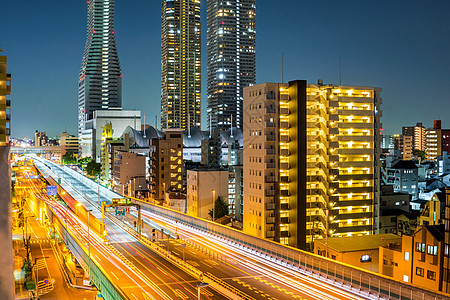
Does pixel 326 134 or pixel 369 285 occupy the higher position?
pixel 326 134

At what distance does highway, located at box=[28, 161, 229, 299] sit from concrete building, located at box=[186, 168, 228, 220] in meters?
17.5

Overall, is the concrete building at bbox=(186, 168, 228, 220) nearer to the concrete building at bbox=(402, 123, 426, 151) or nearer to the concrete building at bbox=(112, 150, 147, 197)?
the concrete building at bbox=(112, 150, 147, 197)

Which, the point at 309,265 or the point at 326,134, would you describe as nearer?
the point at 309,265

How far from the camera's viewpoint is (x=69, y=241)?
123ft

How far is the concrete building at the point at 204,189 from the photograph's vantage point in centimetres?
6353

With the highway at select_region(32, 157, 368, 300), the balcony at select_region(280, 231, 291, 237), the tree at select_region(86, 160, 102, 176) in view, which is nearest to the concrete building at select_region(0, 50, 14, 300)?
the highway at select_region(32, 157, 368, 300)

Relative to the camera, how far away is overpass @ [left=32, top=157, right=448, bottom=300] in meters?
21.7

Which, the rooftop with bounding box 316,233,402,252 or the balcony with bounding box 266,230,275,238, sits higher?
the rooftop with bounding box 316,233,402,252

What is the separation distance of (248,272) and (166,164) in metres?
49.4

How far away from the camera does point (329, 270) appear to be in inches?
1012

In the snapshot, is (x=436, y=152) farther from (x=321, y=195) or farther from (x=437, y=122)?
(x=321, y=195)

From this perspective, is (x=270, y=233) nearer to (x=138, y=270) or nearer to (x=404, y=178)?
(x=138, y=270)

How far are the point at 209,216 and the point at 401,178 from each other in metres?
43.3

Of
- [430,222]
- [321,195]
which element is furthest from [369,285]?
[321,195]
